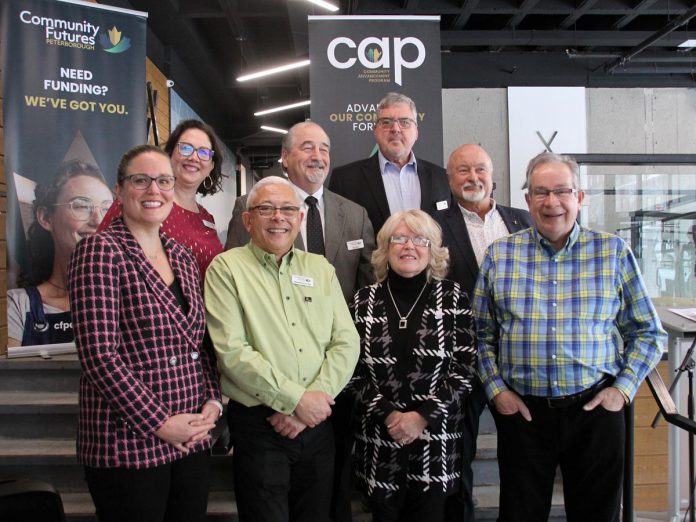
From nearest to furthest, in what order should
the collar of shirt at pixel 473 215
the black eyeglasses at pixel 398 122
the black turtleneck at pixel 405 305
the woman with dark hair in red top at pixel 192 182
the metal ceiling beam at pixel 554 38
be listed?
the black turtleneck at pixel 405 305, the woman with dark hair in red top at pixel 192 182, the collar of shirt at pixel 473 215, the black eyeglasses at pixel 398 122, the metal ceiling beam at pixel 554 38

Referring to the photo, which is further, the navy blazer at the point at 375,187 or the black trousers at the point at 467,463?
the navy blazer at the point at 375,187

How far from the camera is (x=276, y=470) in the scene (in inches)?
71.0

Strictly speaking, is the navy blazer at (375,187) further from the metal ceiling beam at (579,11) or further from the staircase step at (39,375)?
the metal ceiling beam at (579,11)

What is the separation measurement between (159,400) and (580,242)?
5.11ft

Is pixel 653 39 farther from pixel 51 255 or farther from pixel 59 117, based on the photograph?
pixel 51 255

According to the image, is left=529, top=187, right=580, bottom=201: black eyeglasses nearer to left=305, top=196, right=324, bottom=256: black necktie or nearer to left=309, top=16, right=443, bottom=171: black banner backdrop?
left=305, top=196, right=324, bottom=256: black necktie

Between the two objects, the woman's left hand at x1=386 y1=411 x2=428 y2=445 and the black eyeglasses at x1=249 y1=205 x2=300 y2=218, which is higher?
the black eyeglasses at x1=249 y1=205 x2=300 y2=218

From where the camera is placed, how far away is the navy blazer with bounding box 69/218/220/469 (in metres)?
1.51

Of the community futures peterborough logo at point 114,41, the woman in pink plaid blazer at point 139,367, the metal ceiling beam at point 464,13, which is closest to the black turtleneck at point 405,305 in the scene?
the woman in pink plaid blazer at point 139,367

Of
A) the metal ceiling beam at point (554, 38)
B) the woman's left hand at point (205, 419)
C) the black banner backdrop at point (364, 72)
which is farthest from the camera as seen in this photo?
the metal ceiling beam at point (554, 38)

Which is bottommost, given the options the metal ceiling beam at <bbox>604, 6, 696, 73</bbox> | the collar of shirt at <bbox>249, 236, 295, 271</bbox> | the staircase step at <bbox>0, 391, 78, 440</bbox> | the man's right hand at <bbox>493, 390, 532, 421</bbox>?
the staircase step at <bbox>0, 391, 78, 440</bbox>

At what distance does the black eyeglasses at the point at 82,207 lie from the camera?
362cm

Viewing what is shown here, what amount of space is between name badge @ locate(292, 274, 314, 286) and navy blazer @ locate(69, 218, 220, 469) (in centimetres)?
41

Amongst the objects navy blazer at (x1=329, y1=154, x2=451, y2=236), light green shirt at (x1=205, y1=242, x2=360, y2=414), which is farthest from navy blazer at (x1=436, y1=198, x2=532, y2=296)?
light green shirt at (x1=205, y1=242, x2=360, y2=414)
